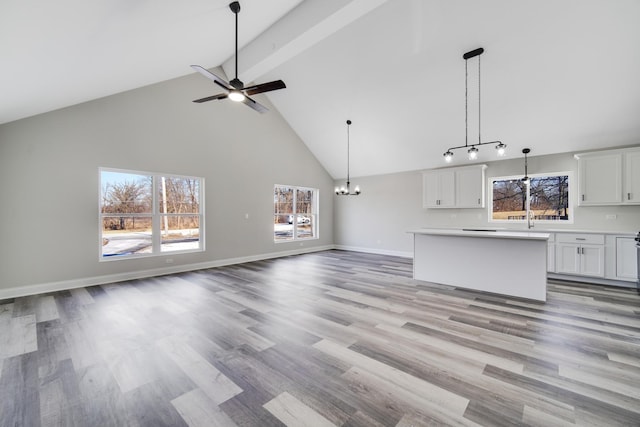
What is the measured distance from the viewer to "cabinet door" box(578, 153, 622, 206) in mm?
4902

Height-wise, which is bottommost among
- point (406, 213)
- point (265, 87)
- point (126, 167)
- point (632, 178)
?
point (406, 213)

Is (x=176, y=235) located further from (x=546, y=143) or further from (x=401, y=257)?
(x=546, y=143)

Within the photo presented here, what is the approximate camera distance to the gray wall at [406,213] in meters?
5.30

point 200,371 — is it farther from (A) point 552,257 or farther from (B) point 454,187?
(B) point 454,187

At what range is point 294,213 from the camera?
8352 mm

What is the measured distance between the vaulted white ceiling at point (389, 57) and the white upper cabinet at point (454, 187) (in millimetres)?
524

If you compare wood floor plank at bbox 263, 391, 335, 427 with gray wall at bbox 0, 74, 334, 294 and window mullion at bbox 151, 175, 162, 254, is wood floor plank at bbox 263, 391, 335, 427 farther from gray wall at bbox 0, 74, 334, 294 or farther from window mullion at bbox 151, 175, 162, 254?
window mullion at bbox 151, 175, 162, 254

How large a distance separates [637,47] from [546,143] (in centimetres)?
209

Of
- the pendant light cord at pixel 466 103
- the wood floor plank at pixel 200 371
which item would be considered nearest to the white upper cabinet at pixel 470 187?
the pendant light cord at pixel 466 103

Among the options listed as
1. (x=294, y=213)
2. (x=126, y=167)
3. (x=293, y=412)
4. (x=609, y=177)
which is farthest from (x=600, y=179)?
(x=126, y=167)

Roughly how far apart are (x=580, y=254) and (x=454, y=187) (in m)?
2.71

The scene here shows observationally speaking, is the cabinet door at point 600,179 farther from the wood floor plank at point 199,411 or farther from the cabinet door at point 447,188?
the wood floor plank at point 199,411

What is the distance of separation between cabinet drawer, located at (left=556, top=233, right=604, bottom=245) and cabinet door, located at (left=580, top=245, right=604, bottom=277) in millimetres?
91

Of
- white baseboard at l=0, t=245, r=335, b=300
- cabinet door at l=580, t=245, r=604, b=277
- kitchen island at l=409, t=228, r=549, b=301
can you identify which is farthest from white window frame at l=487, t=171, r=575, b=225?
white baseboard at l=0, t=245, r=335, b=300
